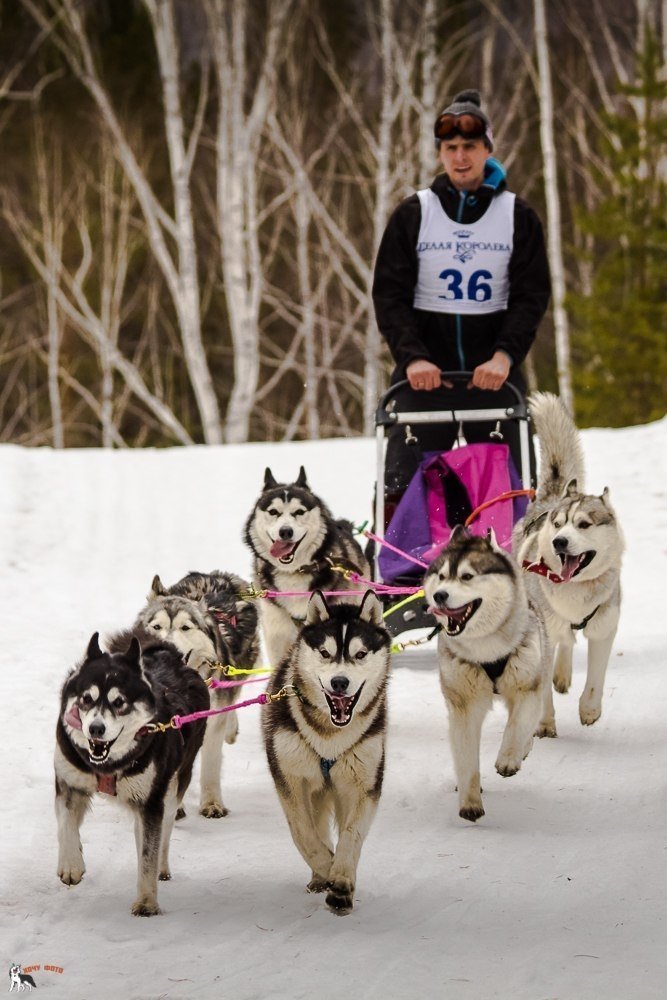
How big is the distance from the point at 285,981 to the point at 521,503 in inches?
90.7

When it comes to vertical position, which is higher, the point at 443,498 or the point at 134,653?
the point at 443,498

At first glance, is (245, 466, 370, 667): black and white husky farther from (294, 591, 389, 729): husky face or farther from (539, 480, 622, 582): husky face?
(294, 591, 389, 729): husky face

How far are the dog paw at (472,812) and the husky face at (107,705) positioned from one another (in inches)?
41.4

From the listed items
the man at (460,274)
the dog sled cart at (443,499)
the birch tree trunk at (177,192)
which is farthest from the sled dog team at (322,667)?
the birch tree trunk at (177,192)

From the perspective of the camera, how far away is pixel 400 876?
318 centimetres

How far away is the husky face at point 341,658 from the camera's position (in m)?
2.95

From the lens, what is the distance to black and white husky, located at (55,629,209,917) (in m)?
2.86

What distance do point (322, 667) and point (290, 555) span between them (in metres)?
1.58

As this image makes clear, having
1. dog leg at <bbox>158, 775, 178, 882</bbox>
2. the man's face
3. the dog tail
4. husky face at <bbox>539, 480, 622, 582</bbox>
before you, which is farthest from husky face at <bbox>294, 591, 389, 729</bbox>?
the man's face

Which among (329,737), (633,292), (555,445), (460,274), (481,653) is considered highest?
(633,292)

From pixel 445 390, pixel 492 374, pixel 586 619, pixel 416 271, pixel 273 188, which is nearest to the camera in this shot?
pixel 586 619

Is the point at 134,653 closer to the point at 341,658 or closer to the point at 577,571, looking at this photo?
the point at 341,658

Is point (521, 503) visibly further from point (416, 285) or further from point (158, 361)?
point (158, 361)

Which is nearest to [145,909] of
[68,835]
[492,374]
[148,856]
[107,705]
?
[148,856]
